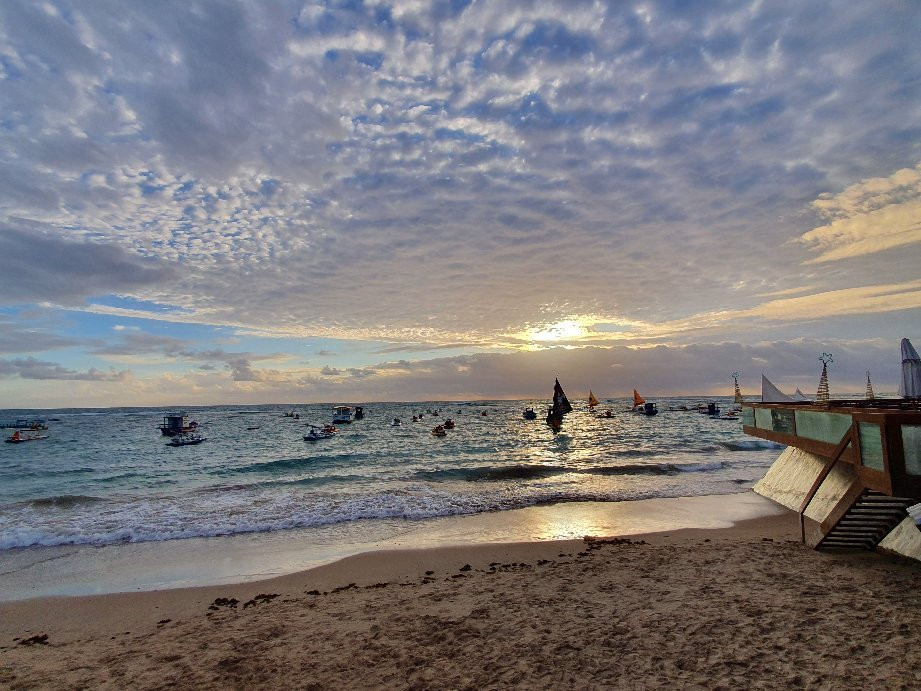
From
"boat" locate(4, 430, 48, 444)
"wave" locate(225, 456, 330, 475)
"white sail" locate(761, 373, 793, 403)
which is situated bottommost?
"wave" locate(225, 456, 330, 475)

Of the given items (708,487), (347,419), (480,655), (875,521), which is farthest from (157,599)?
(347,419)

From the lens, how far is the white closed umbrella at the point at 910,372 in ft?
50.3

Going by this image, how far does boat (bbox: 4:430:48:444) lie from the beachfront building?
7618 cm

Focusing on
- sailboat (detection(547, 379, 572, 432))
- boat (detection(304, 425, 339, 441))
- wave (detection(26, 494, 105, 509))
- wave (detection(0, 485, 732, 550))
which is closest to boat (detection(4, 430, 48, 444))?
boat (detection(304, 425, 339, 441))

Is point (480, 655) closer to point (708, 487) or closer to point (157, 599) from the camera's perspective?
point (157, 599)

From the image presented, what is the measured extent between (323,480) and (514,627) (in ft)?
75.5

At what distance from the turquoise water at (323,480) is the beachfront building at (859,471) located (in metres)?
7.98

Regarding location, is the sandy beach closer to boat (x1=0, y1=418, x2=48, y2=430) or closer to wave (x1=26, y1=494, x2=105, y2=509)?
wave (x1=26, y1=494, x2=105, y2=509)

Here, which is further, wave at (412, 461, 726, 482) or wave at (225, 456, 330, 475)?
wave at (225, 456, 330, 475)

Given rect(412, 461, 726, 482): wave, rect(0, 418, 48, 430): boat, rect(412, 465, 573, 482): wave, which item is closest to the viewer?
rect(412, 465, 573, 482): wave

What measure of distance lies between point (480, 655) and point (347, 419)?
76.2 m

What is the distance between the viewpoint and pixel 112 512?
20.3 metres

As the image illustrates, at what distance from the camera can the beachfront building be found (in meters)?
8.43

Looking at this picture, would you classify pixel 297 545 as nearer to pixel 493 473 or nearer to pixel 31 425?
pixel 493 473
